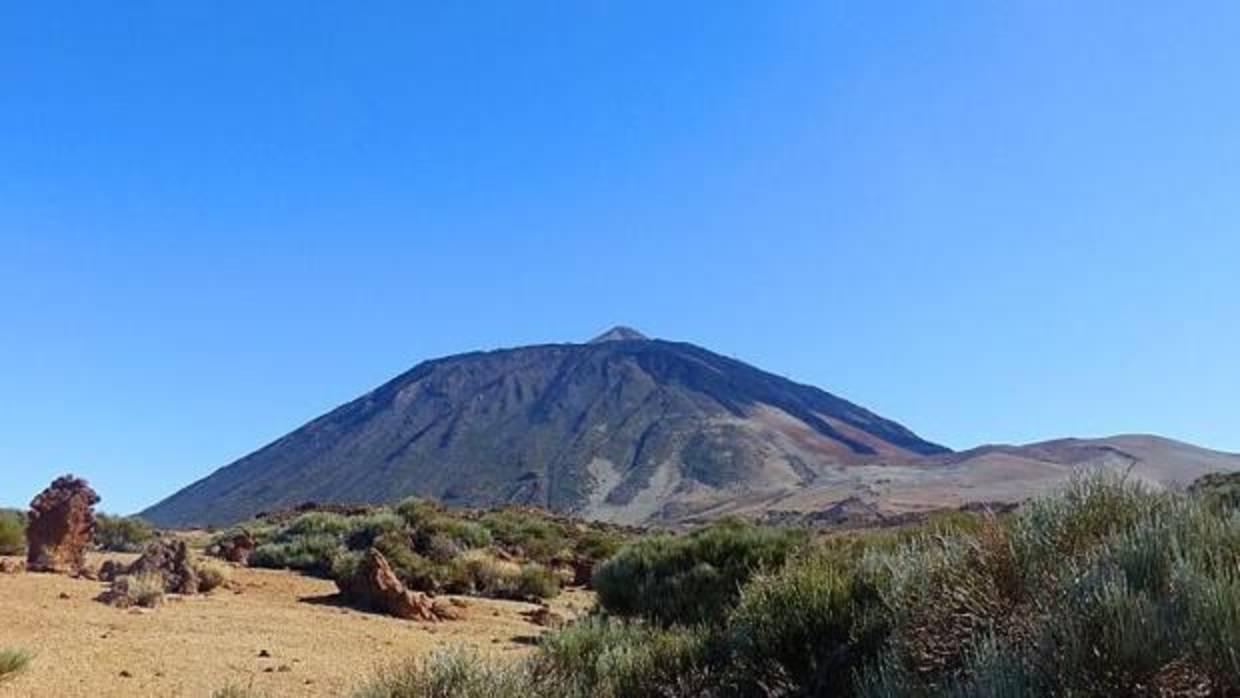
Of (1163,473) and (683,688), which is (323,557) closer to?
(683,688)

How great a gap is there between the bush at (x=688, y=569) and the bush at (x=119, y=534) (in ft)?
52.6

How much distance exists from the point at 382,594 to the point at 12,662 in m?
7.41

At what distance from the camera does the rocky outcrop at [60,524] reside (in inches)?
639

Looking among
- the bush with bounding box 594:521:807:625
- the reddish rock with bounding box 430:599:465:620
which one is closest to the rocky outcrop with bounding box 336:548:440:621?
the reddish rock with bounding box 430:599:465:620

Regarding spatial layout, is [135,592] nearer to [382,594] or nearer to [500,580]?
[382,594]

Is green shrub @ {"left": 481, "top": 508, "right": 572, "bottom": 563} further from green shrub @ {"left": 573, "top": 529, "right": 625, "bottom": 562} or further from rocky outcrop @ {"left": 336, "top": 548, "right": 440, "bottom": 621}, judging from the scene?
rocky outcrop @ {"left": 336, "top": 548, "right": 440, "bottom": 621}

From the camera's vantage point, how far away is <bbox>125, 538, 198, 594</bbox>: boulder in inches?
594

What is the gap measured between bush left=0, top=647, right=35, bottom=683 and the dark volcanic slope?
9780 cm

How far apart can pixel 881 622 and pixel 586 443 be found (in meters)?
137

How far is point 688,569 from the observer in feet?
42.8

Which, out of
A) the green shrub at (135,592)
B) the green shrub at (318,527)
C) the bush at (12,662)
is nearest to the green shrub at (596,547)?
the green shrub at (318,527)

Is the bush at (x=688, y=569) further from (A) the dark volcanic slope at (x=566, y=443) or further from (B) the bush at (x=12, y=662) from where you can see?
(A) the dark volcanic slope at (x=566, y=443)

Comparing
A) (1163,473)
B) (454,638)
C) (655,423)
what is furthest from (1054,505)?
(655,423)

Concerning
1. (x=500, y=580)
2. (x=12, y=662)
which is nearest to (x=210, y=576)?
(x=500, y=580)
